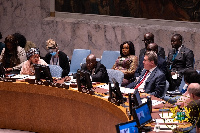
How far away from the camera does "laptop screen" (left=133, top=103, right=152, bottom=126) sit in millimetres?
4727

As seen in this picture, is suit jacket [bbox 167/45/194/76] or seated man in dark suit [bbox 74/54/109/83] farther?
suit jacket [bbox 167/45/194/76]

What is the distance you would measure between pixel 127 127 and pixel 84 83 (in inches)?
101

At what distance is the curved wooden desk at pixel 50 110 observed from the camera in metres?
6.65

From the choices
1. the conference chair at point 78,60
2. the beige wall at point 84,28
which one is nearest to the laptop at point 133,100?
the conference chair at point 78,60

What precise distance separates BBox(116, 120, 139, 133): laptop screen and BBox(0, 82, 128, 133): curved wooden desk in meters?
1.87

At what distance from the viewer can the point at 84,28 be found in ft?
38.1

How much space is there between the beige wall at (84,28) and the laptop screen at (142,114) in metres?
5.13

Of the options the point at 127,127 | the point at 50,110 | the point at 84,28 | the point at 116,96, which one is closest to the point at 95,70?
the point at 50,110

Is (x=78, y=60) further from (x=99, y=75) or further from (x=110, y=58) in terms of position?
(x=99, y=75)

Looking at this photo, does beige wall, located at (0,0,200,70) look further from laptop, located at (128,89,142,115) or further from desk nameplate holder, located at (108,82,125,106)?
laptop, located at (128,89,142,115)

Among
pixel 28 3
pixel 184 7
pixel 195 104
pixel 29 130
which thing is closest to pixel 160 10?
pixel 184 7

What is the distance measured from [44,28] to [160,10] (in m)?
3.32

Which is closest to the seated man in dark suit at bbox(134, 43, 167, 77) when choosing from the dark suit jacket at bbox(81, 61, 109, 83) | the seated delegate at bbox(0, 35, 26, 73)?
the dark suit jacket at bbox(81, 61, 109, 83)

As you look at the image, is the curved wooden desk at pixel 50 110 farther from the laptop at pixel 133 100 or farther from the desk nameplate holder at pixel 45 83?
the laptop at pixel 133 100
